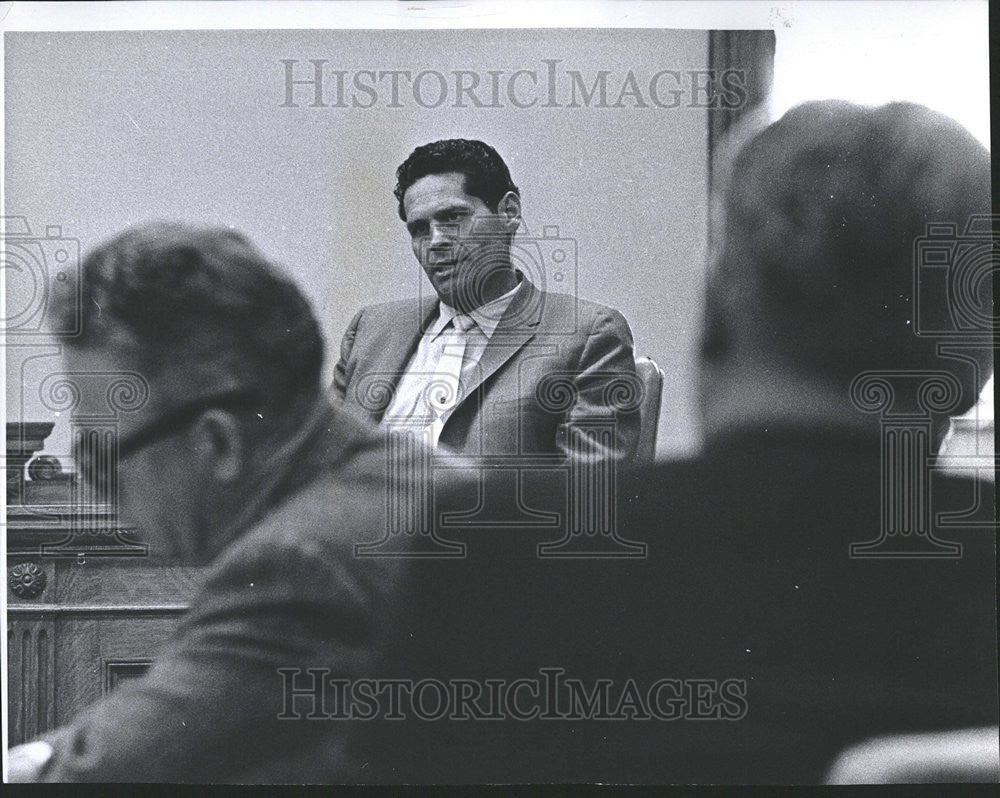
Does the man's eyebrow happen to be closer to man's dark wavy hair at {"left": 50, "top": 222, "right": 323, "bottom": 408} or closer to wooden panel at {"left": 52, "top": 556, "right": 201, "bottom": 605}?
man's dark wavy hair at {"left": 50, "top": 222, "right": 323, "bottom": 408}

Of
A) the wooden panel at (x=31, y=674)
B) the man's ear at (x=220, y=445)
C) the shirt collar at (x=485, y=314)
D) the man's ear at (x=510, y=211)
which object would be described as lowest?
the wooden panel at (x=31, y=674)

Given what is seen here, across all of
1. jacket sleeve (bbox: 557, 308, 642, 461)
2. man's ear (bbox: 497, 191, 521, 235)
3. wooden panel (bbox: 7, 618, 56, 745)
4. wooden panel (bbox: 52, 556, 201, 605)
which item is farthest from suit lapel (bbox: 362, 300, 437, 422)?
wooden panel (bbox: 7, 618, 56, 745)

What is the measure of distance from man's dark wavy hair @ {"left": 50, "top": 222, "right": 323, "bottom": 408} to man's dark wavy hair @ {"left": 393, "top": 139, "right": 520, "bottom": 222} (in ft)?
1.24

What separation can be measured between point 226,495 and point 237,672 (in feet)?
1.37

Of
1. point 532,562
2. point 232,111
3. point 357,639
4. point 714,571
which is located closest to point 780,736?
point 714,571

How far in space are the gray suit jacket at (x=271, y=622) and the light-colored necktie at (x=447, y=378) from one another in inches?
5.5

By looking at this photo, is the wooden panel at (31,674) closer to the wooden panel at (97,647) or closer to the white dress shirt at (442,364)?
the wooden panel at (97,647)

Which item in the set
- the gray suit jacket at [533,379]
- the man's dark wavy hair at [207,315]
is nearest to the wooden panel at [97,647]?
the man's dark wavy hair at [207,315]

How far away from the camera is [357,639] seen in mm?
3451

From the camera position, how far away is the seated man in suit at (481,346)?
343 cm

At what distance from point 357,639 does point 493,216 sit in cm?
105

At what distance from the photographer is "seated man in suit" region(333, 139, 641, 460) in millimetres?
3434

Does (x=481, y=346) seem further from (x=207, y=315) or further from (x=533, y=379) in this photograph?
(x=207, y=315)

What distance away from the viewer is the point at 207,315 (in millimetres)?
3455
